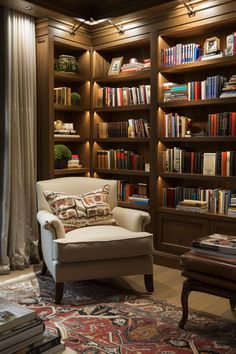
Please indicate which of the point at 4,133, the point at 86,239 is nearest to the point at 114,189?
the point at 86,239

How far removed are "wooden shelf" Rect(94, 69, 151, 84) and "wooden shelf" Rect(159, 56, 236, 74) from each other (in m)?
0.19

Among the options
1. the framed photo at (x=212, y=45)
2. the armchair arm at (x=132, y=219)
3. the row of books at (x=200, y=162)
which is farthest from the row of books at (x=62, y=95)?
the framed photo at (x=212, y=45)

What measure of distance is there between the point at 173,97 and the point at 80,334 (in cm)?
237

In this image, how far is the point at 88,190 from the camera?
3.74m

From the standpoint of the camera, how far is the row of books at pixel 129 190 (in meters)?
4.20

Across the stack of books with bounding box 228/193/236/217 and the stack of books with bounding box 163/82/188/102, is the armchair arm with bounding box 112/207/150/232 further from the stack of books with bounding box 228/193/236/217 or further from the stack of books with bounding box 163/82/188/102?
the stack of books with bounding box 163/82/188/102

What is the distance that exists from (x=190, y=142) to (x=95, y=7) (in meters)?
1.70

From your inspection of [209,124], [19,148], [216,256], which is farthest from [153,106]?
[216,256]

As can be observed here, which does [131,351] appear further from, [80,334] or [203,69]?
[203,69]

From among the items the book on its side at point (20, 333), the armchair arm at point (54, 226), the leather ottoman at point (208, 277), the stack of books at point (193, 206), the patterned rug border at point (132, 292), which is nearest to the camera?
the book on its side at point (20, 333)

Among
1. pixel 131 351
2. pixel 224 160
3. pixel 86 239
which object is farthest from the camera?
pixel 224 160

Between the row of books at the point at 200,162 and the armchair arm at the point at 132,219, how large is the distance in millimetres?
693

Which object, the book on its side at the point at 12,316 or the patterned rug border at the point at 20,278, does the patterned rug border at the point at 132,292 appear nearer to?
the patterned rug border at the point at 20,278

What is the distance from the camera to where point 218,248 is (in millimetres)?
2430
